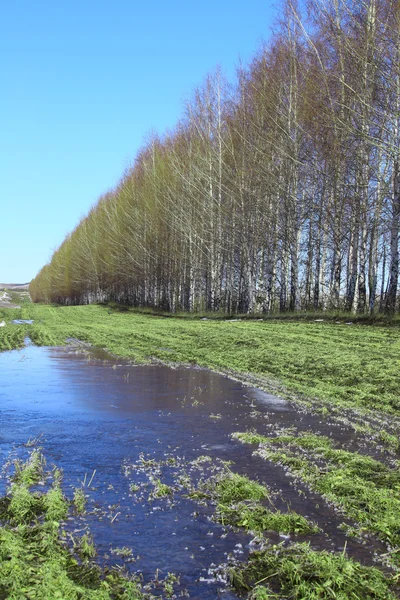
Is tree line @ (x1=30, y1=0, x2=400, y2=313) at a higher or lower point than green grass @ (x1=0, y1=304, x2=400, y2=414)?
higher

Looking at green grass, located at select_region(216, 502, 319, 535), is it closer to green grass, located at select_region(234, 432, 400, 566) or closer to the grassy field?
the grassy field

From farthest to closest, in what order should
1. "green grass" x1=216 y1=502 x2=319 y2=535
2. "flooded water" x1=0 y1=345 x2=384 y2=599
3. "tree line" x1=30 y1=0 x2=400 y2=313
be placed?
1. "tree line" x1=30 y1=0 x2=400 y2=313
2. "green grass" x1=216 y1=502 x2=319 y2=535
3. "flooded water" x1=0 y1=345 x2=384 y2=599

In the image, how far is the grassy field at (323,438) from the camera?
8.44ft

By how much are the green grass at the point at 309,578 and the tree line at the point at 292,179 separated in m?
12.7

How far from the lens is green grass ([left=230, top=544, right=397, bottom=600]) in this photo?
2412 millimetres

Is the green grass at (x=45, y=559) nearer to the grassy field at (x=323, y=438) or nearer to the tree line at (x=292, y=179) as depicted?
the grassy field at (x=323, y=438)

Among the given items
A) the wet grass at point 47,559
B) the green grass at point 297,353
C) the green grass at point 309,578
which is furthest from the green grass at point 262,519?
the green grass at point 297,353

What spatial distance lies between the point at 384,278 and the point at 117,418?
21.8m

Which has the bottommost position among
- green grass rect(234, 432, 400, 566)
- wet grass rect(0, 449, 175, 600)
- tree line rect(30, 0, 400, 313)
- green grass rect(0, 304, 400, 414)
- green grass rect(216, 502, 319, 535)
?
wet grass rect(0, 449, 175, 600)

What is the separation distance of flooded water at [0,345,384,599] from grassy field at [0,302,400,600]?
15 centimetres

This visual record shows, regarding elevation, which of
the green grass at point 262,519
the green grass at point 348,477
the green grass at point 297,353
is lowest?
the green grass at point 262,519

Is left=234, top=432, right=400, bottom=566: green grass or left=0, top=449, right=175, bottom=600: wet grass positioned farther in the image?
left=234, top=432, right=400, bottom=566: green grass

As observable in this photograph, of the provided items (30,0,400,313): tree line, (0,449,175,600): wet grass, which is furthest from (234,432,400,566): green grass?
(30,0,400,313): tree line

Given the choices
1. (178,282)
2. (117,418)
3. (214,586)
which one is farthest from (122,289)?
(214,586)
